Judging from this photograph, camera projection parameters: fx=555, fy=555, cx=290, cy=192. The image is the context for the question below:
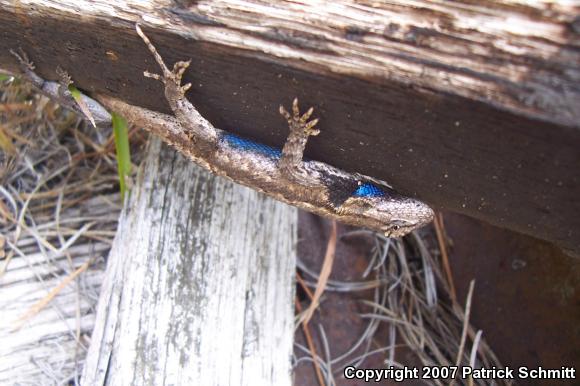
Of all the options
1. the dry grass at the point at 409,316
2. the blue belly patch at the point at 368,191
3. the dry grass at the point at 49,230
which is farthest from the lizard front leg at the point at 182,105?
the dry grass at the point at 409,316

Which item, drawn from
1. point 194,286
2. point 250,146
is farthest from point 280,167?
point 194,286

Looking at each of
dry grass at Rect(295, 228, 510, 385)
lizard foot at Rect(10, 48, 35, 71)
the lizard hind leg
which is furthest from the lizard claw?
dry grass at Rect(295, 228, 510, 385)

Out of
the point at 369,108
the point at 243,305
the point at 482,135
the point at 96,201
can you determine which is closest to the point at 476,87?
the point at 482,135

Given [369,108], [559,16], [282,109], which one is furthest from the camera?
[282,109]

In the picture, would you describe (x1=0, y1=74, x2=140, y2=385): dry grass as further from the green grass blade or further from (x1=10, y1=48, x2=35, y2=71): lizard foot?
(x1=10, y1=48, x2=35, y2=71): lizard foot

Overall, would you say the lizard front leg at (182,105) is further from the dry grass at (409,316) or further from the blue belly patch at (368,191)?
the dry grass at (409,316)

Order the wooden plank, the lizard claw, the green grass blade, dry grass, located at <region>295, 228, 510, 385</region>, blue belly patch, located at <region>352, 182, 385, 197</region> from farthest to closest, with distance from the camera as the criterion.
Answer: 1. dry grass, located at <region>295, 228, 510, 385</region>
2. the green grass blade
3. the wooden plank
4. blue belly patch, located at <region>352, 182, 385, 197</region>
5. the lizard claw

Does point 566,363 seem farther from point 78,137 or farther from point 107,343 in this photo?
point 78,137

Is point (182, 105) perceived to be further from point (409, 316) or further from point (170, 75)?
point (409, 316)
